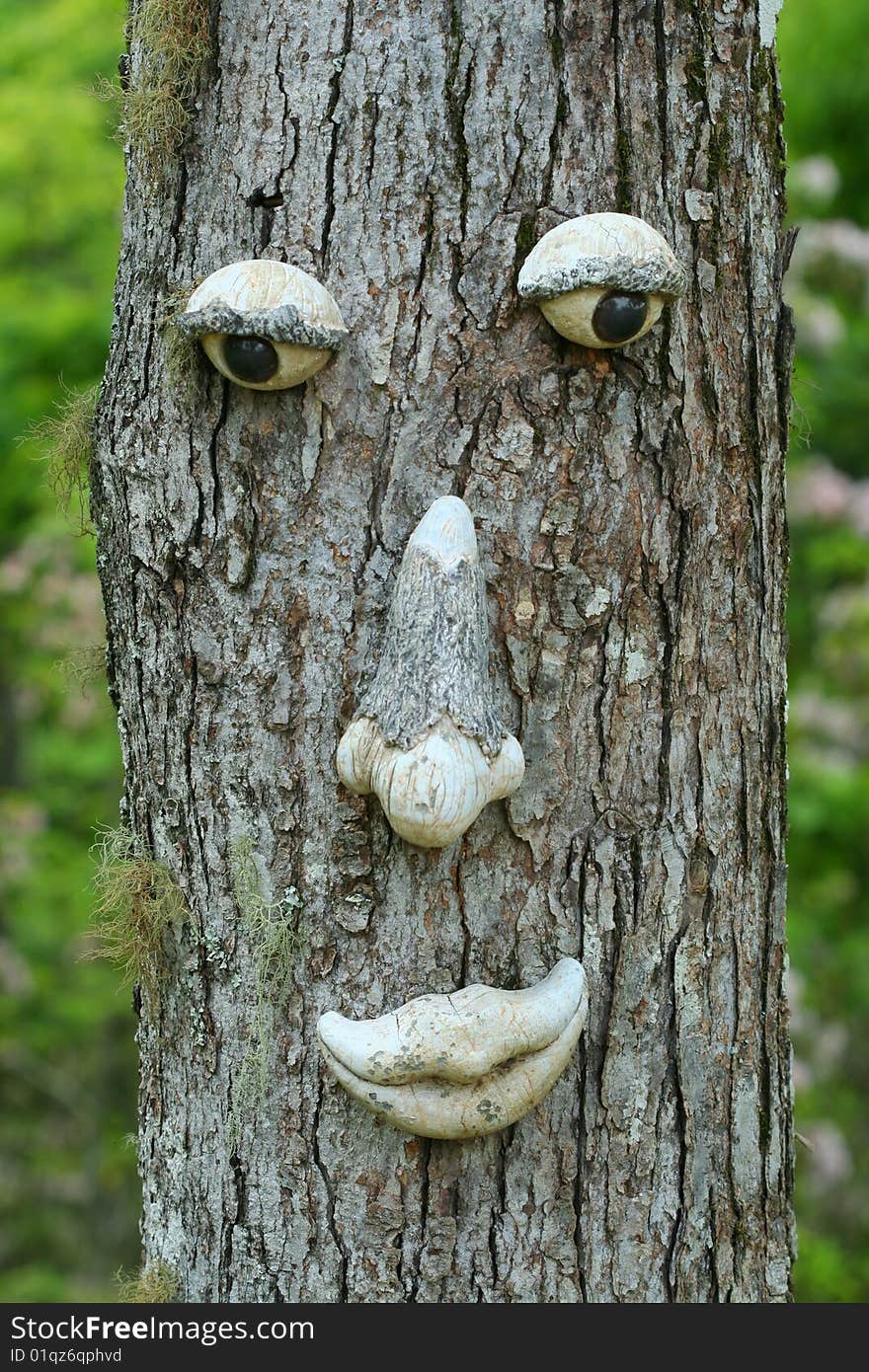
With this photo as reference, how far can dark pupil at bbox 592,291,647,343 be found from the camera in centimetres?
159

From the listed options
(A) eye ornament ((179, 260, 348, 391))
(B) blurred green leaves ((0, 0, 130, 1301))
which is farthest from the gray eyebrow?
(B) blurred green leaves ((0, 0, 130, 1301))

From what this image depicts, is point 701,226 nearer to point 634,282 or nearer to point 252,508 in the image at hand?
point 634,282

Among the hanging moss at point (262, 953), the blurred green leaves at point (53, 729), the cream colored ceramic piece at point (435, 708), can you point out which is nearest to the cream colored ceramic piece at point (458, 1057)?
the hanging moss at point (262, 953)

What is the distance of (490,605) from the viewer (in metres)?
1.64

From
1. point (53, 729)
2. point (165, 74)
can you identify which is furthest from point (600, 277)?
point (53, 729)

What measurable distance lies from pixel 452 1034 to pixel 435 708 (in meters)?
0.42

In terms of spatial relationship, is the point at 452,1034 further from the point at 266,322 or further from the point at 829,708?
the point at 829,708

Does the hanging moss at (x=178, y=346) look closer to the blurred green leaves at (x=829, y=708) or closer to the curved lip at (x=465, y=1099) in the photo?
the curved lip at (x=465, y=1099)

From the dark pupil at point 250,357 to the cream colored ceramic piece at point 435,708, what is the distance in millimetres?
279

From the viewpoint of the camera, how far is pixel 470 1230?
5.50 feet

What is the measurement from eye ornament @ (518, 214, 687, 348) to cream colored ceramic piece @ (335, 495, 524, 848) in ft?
0.91

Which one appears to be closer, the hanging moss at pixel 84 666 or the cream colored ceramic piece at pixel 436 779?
the cream colored ceramic piece at pixel 436 779

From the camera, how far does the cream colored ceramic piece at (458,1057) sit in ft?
5.26

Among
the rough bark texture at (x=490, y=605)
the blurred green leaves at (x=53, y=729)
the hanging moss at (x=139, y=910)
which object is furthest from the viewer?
the blurred green leaves at (x=53, y=729)
